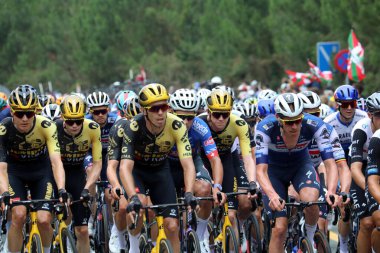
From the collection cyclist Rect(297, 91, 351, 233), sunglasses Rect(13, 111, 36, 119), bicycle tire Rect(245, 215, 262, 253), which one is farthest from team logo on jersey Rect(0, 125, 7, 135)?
cyclist Rect(297, 91, 351, 233)

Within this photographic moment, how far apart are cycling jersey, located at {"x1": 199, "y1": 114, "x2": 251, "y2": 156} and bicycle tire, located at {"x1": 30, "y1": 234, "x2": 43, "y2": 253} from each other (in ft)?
8.65

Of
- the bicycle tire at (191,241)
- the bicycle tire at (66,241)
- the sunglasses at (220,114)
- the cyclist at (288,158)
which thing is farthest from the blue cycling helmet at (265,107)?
the bicycle tire at (66,241)

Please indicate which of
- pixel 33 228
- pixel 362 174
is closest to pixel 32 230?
pixel 33 228

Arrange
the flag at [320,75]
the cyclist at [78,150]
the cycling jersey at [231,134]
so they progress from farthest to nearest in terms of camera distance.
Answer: the flag at [320,75] < the cycling jersey at [231,134] < the cyclist at [78,150]

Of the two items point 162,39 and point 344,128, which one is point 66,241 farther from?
point 162,39

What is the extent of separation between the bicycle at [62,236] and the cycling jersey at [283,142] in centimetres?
202

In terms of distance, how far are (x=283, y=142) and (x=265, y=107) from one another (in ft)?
9.81

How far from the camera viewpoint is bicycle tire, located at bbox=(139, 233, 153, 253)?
9789mm

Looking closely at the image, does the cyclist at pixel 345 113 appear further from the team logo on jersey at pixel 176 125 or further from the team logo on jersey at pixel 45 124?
the team logo on jersey at pixel 45 124

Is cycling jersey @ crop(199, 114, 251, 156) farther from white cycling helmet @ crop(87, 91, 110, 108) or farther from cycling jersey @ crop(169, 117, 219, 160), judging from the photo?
white cycling helmet @ crop(87, 91, 110, 108)

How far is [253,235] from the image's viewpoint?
1159 cm

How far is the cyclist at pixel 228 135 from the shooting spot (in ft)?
37.8

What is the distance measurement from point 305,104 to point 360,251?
104 inches

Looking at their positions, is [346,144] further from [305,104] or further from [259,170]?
[259,170]
